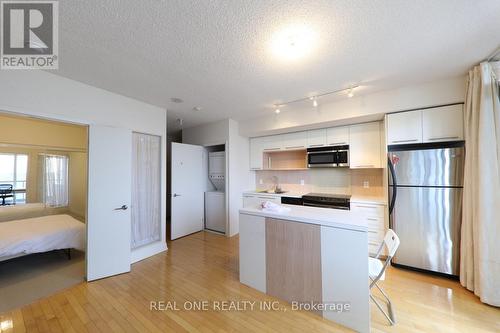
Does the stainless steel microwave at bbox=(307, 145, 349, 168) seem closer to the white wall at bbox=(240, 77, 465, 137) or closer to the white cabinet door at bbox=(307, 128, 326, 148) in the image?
the white cabinet door at bbox=(307, 128, 326, 148)

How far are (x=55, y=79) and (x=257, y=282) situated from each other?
138 inches

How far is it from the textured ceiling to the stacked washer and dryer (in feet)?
6.59

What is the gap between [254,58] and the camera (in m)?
1.90

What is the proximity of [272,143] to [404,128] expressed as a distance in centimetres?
235

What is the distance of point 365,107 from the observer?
2.82m

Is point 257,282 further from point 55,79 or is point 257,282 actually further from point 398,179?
point 55,79

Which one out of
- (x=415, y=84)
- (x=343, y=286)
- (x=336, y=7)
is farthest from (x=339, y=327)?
(x=415, y=84)

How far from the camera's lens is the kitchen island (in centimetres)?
157

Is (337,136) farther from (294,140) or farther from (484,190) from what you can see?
(484,190)

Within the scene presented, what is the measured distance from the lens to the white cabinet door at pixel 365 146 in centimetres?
309

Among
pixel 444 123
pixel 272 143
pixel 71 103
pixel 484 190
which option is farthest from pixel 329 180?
pixel 71 103

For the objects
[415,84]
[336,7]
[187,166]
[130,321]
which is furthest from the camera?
[187,166]

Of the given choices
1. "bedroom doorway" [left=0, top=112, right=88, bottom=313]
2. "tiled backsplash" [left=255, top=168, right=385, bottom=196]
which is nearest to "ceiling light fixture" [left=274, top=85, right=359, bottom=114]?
"tiled backsplash" [left=255, top=168, right=385, bottom=196]

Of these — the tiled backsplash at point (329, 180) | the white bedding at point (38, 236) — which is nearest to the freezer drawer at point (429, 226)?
the tiled backsplash at point (329, 180)
